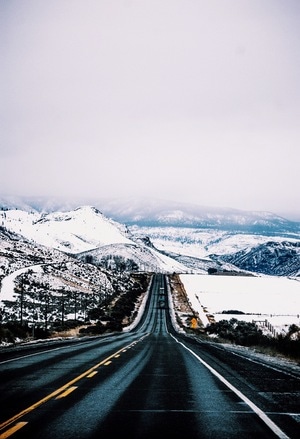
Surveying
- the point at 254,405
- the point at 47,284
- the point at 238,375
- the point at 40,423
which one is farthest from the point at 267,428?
the point at 47,284

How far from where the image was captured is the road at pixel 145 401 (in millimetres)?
6656

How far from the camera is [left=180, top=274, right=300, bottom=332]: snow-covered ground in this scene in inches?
3622

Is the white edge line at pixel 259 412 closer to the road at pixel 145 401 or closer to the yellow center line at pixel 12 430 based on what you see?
→ the road at pixel 145 401

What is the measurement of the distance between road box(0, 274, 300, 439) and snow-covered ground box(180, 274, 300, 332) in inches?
2577

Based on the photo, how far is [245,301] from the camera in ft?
406

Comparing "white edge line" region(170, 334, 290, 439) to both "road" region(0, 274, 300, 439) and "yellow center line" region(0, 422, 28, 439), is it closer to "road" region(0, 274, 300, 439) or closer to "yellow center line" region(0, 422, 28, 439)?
"road" region(0, 274, 300, 439)

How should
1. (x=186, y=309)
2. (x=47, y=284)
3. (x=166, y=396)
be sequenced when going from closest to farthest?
(x=166, y=396) → (x=47, y=284) → (x=186, y=309)

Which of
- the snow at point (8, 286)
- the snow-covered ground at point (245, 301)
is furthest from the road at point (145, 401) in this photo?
the snow-covered ground at point (245, 301)

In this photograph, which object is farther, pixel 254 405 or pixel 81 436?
pixel 254 405

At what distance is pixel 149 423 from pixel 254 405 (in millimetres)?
2522

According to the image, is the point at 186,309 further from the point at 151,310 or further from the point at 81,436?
the point at 81,436

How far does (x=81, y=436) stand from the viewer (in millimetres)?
6301

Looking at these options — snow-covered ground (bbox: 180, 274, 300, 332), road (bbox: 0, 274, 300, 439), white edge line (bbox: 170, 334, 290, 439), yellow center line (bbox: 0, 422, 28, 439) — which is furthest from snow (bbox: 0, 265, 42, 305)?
yellow center line (bbox: 0, 422, 28, 439)

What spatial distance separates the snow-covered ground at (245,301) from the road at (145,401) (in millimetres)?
65451
